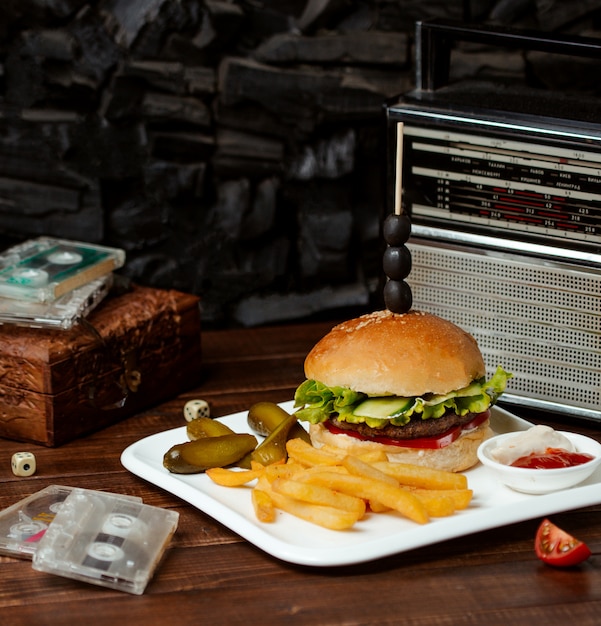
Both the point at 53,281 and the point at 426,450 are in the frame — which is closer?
the point at 426,450

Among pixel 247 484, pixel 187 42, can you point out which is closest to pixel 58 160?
pixel 187 42

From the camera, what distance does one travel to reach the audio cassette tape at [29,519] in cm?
161

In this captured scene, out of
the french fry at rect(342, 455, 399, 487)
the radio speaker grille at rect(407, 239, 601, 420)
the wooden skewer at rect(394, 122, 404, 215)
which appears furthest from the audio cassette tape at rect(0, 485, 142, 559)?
the radio speaker grille at rect(407, 239, 601, 420)

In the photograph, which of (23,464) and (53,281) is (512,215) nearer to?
(53,281)

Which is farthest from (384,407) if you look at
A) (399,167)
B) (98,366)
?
(98,366)

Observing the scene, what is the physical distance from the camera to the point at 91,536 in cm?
154

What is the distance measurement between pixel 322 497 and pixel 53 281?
Result: 76cm

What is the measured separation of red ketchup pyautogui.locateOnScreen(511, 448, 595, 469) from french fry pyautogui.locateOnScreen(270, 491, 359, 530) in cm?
31

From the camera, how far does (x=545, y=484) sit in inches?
66.1

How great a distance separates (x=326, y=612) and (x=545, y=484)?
0.43 meters

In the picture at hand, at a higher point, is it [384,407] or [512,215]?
[512,215]

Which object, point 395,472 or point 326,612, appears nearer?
point 326,612

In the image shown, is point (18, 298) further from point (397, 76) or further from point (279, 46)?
point (397, 76)

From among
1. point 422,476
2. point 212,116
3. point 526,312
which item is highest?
point 212,116
